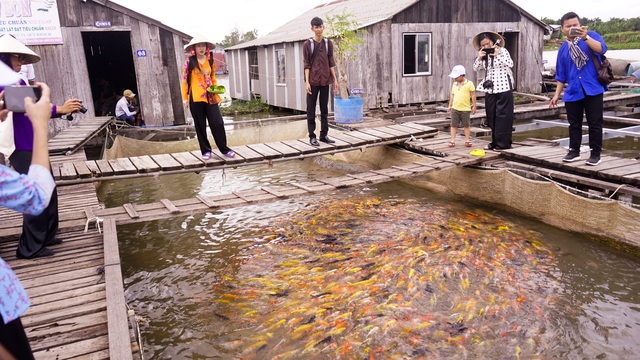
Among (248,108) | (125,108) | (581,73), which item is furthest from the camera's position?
(248,108)

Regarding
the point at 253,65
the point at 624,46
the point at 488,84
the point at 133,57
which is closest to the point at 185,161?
the point at 488,84

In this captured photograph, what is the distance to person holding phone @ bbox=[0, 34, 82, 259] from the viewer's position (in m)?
4.43

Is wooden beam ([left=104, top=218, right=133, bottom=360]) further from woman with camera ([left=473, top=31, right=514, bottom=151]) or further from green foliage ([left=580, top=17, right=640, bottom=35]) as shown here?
green foliage ([left=580, top=17, right=640, bottom=35])

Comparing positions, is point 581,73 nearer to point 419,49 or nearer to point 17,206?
point 17,206

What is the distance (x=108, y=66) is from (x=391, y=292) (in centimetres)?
1850

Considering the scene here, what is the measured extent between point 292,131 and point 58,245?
27.5 feet

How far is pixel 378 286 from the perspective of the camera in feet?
18.5

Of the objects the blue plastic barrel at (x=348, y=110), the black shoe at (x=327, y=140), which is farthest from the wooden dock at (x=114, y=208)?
the blue plastic barrel at (x=348, y=110)

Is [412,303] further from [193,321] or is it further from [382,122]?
[382,122]

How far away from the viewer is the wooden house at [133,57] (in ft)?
42.3

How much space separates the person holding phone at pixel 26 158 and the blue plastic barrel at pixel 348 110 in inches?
339

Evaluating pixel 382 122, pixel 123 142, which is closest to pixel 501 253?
pixel 382 122

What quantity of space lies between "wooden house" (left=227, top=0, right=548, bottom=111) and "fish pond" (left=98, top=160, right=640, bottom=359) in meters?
8.17

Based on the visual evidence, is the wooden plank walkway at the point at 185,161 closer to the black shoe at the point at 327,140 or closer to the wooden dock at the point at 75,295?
the black shoe at the point at 327,140
